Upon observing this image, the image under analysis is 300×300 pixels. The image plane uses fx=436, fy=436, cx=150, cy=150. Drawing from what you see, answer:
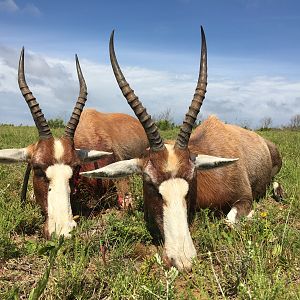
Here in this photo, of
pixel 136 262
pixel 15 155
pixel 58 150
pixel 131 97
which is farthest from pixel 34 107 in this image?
pixel 136 262

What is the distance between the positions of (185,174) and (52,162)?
2047mm

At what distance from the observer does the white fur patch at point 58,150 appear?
597 centimetres

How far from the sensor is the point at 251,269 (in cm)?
370

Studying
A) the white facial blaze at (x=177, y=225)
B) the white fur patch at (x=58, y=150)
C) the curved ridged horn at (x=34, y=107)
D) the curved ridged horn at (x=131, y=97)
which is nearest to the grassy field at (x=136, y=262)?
the white facial blaze at (x=177, y=225)

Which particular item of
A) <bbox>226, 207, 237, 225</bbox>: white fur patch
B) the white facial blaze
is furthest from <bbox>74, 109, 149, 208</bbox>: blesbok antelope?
the white facial blaze

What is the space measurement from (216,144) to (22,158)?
9.66ft

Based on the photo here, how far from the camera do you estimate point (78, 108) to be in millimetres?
6777

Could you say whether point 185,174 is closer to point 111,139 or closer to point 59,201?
point 59,201

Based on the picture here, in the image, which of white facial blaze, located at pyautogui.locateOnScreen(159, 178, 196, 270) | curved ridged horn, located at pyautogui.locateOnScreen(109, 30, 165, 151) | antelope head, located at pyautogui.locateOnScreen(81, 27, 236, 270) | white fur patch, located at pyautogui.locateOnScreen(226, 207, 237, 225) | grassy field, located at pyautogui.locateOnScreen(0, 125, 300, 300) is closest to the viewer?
grassy field, located at pyautogui.locateOnScreen(0, 125, 300, 300)

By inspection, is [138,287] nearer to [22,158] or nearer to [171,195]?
[171,195]

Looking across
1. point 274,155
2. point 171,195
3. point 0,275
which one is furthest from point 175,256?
point 274,155

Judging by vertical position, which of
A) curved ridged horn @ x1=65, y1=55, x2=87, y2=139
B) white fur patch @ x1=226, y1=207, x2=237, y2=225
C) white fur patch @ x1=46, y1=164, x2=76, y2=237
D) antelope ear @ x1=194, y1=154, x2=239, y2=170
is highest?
curved ridged horn @ x1=65, y1=55, x2=87, y2=139

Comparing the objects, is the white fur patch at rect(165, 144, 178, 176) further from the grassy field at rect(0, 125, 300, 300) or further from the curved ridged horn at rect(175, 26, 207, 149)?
the grassy field at rect(0, 125, 300, 300)

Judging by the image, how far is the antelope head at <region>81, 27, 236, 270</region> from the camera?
436cm
